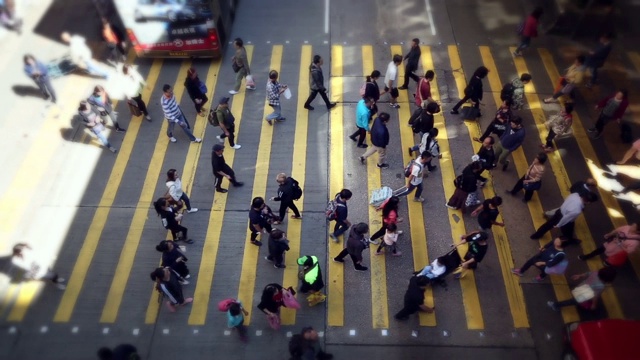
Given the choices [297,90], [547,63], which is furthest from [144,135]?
[547,63]

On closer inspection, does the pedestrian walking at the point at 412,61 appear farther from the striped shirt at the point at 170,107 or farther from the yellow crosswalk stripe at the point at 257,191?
the striped shirt at the point at 170,107

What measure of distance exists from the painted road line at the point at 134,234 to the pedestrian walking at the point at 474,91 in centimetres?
840

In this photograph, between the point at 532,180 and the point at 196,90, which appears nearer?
the point at 532,180

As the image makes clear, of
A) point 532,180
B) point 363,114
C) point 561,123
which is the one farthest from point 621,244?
point 363,114

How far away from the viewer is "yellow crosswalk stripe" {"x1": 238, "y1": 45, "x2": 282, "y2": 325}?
9109 millimetres

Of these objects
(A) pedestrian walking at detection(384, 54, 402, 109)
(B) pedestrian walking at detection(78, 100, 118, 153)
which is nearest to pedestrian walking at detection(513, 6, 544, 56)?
(A) pedestrian walking at detection(384, 54, 402, 109)

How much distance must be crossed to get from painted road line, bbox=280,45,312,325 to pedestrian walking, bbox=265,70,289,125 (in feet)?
2.18

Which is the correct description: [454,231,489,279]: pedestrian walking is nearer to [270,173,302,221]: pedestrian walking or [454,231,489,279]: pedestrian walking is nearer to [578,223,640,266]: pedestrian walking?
[578,223,640,266]: pedestrian walking

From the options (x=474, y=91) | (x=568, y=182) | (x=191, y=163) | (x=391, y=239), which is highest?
(x=474, y=91)

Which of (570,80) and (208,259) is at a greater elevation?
(570,80)

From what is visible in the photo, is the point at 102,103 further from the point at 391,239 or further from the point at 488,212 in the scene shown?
the point at 488,212

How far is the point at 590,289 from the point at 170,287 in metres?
7.86

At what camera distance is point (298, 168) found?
11328mm

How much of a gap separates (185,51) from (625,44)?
14946 mm
